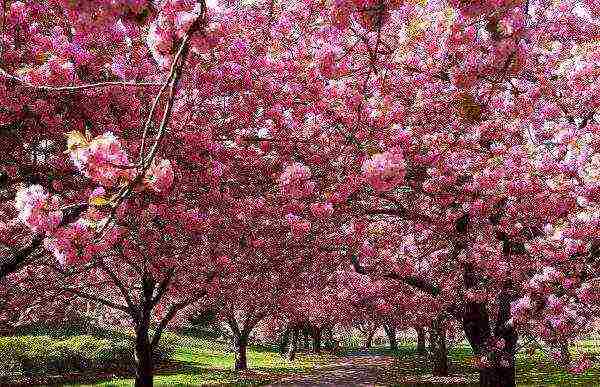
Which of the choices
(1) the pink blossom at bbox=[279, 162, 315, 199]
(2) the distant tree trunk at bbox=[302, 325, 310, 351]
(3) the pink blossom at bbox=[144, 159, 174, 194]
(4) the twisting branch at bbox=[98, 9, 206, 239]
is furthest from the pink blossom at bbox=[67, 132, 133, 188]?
(2) the distant tree trunk at bbox=[302, 325, 310, 351]

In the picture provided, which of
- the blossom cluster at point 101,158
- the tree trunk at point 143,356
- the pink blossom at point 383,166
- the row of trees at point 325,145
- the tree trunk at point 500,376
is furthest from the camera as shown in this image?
the tree trunk at point 143,356

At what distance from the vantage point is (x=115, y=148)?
4223 millimetres

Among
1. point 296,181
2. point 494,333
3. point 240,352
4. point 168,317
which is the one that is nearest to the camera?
point 296,181

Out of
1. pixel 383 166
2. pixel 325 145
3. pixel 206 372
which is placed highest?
pixel 325 145

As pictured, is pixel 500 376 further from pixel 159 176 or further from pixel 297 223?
pixel 159 176

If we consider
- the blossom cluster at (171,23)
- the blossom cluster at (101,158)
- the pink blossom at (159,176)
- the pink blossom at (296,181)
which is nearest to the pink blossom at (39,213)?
the blossom cluster at (101,158)

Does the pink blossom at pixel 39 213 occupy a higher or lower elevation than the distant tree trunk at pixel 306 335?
higher

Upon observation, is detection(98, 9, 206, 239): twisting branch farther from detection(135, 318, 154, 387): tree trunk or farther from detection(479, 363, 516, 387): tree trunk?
detection(135, 318, 154, 387): tree trunk

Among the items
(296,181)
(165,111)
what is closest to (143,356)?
(296,181)

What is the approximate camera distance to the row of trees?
5.23 m

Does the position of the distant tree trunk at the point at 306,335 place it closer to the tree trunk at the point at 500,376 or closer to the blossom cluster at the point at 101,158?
the tree trunk at the point at 500,376

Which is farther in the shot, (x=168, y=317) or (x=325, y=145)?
(x=168, y=317)

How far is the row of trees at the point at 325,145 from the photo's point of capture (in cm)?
523

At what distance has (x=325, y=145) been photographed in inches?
454
